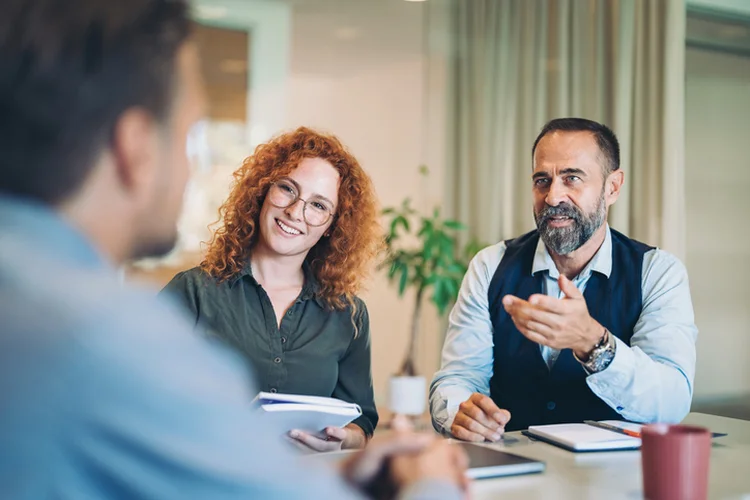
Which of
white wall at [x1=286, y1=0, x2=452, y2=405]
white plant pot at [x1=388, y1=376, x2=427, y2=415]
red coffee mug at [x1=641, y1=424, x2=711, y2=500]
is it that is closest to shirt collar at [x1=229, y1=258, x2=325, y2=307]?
red coffee mug at [x1=641, y1=424, x2=711, y2=500]

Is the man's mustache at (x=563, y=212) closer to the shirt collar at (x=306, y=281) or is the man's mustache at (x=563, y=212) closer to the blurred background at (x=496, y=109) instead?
the shirt collar at (x=306, y=281)

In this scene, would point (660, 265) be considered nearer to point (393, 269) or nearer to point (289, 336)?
point (289, 336)

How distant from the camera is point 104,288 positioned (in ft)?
1.70

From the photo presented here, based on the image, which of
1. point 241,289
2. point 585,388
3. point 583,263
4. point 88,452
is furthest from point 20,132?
point 583,263

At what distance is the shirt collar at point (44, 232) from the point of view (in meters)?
0.53

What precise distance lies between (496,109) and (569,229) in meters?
2.27

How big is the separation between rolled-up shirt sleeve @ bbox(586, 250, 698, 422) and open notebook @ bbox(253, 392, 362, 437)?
1.89ft

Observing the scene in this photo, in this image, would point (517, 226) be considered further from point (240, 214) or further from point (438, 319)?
point (240, 214)

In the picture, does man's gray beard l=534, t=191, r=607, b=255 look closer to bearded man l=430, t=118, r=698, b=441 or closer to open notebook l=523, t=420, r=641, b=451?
bearded man l=430, t=118, r=698, b=441

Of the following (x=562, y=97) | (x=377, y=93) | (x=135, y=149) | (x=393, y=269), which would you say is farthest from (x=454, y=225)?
(x=135, y=149)

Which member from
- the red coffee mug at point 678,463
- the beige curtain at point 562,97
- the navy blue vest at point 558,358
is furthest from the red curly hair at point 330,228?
the beige curtain at point 562,97

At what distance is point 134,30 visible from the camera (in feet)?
1.86

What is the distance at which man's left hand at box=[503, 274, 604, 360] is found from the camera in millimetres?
1525

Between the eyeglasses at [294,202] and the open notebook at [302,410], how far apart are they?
0.74 meters
